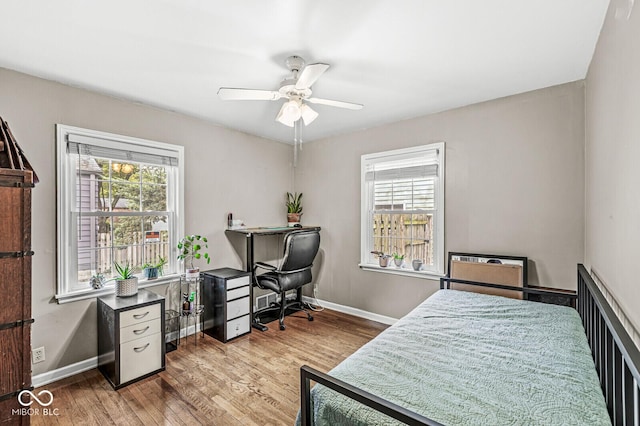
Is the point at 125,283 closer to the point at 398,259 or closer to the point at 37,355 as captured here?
the point at 37,355

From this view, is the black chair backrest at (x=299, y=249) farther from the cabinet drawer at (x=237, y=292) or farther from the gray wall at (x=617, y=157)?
the gray wall at (x=617, y=157)

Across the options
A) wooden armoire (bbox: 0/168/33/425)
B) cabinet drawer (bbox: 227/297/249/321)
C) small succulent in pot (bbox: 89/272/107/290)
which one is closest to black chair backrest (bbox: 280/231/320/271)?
cabinet drawer (bbox: 227/297/249/321)

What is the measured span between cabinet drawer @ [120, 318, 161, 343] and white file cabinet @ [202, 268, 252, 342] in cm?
70

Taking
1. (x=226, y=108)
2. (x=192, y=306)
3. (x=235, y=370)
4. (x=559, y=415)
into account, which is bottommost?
(x=235, y=370)

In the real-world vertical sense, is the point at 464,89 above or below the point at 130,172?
above

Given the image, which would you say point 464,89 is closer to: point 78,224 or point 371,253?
point 371,253

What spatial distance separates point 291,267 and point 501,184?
7.62 ft

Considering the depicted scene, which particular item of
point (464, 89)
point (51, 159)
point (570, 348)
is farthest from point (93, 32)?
point (570, 348)

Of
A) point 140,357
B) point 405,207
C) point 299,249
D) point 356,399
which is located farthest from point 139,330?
point 405,207

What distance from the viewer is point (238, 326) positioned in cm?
331

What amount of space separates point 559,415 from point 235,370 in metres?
2.26

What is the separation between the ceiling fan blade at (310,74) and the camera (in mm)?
1818

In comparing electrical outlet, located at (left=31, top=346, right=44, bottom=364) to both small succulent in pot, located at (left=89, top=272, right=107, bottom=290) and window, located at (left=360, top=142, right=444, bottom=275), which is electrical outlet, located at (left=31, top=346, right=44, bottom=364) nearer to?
small succulent in pot, located at (left=89, top=272, right=107, bottom=290)

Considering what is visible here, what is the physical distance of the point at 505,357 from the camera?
1599mm
